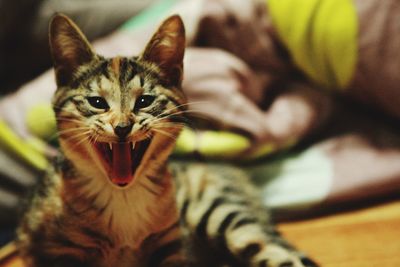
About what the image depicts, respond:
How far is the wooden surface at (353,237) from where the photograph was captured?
36.0 inches

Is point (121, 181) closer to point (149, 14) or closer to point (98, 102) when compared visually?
point (98, 102)

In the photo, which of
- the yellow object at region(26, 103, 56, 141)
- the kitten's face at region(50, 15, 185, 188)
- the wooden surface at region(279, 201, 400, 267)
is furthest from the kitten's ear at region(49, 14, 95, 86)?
the wooden surface at region(279, 201, 400, 267)

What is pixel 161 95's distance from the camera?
69cm

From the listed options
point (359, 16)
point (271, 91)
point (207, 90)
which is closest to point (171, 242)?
point (207, 90)

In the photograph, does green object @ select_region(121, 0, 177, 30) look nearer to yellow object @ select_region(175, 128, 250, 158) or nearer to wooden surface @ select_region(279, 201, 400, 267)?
yellow object @ select_region(175, 128, 250, 158)

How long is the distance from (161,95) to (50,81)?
19.9 inches

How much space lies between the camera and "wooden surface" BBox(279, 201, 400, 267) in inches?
36.0

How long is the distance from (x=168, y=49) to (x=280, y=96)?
0.62 metres

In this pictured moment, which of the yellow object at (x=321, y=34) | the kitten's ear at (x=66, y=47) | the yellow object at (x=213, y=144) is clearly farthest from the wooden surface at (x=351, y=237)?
the kitten's ear at (x=66, y=47)

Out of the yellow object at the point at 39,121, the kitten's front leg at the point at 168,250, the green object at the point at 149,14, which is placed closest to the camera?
the kitten's front leg at the point at 168,250

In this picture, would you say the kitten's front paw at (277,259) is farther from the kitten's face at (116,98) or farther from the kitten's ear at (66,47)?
the kitten's ear at (66,47)

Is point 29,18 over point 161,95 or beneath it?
over

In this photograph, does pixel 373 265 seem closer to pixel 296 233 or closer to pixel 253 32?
pixel 296 233

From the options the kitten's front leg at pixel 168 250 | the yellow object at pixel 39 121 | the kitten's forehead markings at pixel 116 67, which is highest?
the yellow object at pixel 39 121
